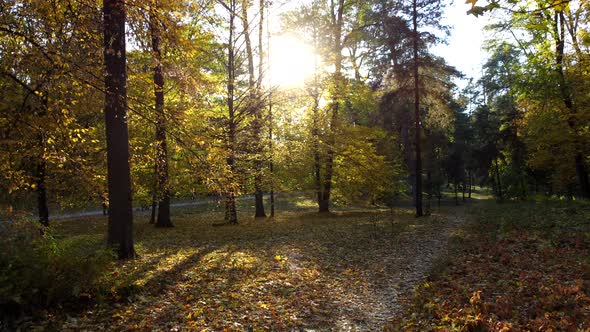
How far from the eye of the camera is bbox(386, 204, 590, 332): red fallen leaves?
475cm

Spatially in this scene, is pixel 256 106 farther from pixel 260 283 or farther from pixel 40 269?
pixel 40 269

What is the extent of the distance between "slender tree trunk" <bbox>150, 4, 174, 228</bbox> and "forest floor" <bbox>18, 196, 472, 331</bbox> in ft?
6.81

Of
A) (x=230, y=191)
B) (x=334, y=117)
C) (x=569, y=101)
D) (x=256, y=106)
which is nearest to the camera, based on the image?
(x=230, y=191)

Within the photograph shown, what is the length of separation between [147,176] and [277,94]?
6.63 metres

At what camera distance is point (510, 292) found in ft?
19.4

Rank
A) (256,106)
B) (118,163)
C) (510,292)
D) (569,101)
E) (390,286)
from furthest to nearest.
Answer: (569,101)
(256,106)
(118,163)
(390,286)
(510,292)

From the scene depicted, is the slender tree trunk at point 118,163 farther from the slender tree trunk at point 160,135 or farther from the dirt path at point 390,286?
the dirt path at point 390,286

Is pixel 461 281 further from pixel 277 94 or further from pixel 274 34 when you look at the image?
pixel 274 34

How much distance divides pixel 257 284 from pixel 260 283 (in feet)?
0.28

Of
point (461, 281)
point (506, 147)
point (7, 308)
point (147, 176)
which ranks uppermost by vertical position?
point (506, 147)

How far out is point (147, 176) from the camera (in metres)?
15.8

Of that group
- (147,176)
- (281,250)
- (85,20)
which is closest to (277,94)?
(147,176)

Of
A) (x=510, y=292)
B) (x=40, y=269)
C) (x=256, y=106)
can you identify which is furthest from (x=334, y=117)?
(x=40, y=269)

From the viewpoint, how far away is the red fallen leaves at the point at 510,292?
15.6ft
